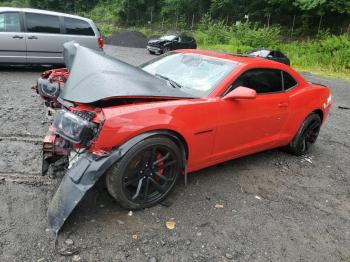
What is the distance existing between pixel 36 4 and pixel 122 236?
→ 5866cm

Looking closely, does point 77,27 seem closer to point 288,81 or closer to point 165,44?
point 288,81

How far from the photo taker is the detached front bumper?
291 centimetres

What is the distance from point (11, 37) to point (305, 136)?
24.8 ft

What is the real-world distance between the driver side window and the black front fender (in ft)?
5.37

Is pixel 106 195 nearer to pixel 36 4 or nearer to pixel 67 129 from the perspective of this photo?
pixel 67 129

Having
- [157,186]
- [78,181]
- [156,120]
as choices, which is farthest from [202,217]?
[78,181]

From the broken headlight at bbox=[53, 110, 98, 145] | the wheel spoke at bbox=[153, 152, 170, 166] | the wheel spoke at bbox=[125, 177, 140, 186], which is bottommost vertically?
the wheel spoke at bbox=[125, 177, 140, 186]

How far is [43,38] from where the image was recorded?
9344 millimetres

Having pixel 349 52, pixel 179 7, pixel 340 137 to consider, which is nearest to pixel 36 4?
pixel 179 7

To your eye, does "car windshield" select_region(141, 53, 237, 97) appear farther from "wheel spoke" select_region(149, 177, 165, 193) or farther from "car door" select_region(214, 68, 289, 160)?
"wheel spoke" select_region(149, 177, 165, 193)

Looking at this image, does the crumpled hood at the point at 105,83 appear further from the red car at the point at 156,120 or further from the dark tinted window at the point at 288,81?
the dark tinted window at the point at 288,81

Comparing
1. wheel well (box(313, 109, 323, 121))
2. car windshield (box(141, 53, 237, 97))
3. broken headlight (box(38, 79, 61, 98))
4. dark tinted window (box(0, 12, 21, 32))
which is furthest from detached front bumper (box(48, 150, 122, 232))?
dark tinted window (box(0, 12, 21, 32))

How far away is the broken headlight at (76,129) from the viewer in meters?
3.01

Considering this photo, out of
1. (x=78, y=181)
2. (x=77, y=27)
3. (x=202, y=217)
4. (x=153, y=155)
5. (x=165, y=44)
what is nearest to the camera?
(x=78, y=181)
